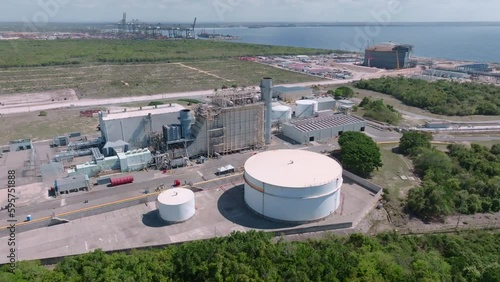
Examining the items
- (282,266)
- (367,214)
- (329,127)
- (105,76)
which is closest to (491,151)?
(329,127)

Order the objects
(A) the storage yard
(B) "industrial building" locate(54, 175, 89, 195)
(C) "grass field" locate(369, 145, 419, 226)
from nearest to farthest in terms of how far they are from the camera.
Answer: (A) the storage yard
(C) "grass field" locate(369, 145, 419, 226)
(B) "industrial building" locate(54, 175, 89, 195)

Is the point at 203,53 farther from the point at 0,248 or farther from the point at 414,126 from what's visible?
the point at 0,248

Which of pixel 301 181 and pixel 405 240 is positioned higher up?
pixel 301 181

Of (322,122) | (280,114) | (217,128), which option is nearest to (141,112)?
(217,128)

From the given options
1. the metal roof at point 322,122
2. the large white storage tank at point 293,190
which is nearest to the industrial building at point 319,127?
the metal roof at point 322,122

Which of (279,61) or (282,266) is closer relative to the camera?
(282,266)

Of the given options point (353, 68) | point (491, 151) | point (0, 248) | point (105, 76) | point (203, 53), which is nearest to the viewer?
point (0, 248)

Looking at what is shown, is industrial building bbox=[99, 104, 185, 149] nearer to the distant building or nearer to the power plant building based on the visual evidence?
the power plant building

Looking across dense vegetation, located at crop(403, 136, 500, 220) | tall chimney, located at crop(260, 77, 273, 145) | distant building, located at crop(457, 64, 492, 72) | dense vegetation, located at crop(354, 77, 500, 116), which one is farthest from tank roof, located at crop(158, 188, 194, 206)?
distant building, located at crop(457, 64, 492, 72)
